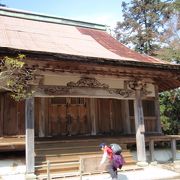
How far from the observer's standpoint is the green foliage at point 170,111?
73.8ft

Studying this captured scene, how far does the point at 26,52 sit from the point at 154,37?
65.3ft

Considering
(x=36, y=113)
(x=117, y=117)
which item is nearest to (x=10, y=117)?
(x=36, y=113)

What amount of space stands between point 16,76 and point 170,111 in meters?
15.8

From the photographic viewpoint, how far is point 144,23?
2975 cm

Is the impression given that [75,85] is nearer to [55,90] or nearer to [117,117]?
[55,90]

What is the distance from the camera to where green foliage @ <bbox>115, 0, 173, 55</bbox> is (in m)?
28.0

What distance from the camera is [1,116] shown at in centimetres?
1327

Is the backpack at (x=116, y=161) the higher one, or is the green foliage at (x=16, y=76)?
the green foliage at (x=16, y=76)

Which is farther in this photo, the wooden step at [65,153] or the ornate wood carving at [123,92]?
the ornate wood carving at [123,92]

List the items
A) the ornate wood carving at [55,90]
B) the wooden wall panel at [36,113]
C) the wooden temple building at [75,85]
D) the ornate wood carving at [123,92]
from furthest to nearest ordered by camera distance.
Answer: the wooden wall panel at [36,113] < the ornate wood carving at [123,92] < the ornate wood carving at [55,90] < the wooden temple building at [75,85]

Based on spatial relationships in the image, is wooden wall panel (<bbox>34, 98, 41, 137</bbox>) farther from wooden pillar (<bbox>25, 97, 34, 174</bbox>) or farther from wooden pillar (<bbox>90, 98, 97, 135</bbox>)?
wooden pillar (<bbox>25, 97, 34, 174</bbox>)

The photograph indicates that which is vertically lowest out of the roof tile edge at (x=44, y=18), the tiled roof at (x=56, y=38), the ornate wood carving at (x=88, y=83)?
the ornate wood carving at (x=88, y=83)

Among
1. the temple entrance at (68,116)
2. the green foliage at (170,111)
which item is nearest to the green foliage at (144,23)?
the green foliage at (170,111)

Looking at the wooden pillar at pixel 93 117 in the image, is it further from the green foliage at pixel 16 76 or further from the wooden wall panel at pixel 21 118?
the green foliage at pixel 16 76
